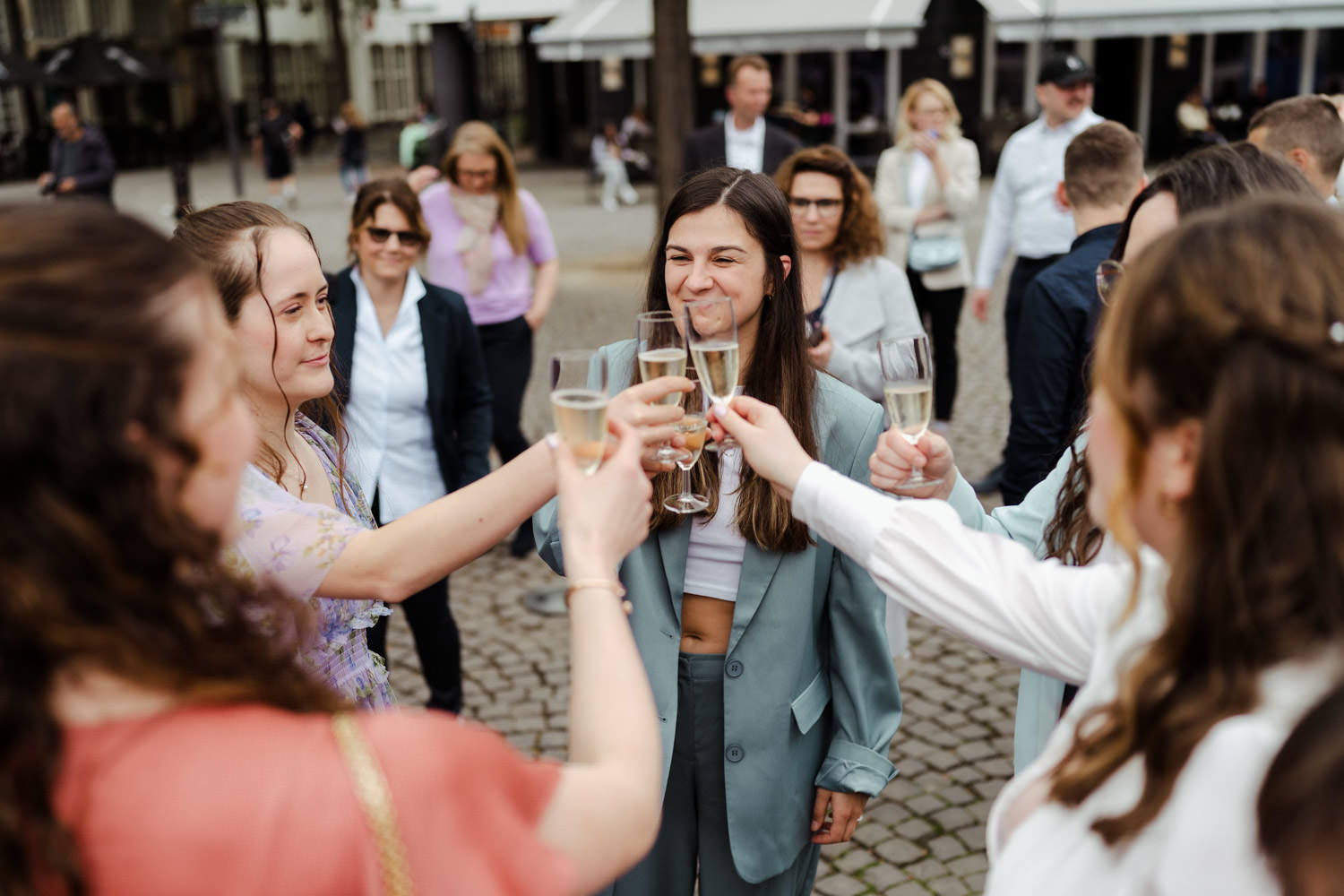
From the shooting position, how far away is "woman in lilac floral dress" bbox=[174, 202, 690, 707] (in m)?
1.89

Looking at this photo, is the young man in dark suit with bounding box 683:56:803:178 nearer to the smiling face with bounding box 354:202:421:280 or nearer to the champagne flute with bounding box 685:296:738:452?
the smiling face with bounding box 354:202:421:280

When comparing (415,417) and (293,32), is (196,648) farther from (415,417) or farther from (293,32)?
(293,32)

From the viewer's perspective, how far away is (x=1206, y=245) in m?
1.17

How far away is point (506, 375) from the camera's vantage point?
6070mm

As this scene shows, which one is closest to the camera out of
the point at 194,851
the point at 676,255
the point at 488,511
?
the point at 194,851

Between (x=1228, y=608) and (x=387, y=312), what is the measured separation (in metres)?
3.60

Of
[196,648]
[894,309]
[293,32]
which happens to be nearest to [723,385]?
[196,648]

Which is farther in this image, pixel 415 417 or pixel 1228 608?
pixel 415 417

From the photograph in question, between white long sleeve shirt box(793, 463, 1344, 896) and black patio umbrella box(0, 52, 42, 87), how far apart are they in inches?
1186

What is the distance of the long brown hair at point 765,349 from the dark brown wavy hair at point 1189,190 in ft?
1.69

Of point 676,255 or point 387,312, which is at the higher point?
point 676,255

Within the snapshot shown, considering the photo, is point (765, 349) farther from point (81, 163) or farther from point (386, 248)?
point (81, 163)

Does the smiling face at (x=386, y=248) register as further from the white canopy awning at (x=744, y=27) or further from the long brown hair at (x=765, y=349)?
the white canopy awning at (x=744, y=27)

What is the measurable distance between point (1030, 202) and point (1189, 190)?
4.54 metres
